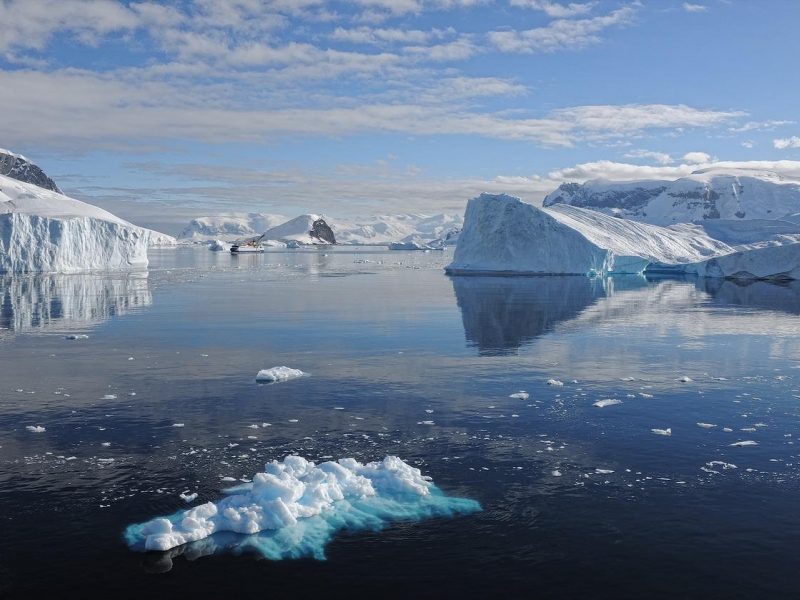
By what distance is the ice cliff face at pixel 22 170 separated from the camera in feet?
571

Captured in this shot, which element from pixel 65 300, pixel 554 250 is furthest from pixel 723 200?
pixel 65 300

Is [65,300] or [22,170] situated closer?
[65,300]

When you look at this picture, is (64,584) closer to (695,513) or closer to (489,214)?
(695,513)

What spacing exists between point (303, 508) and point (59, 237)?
52696 millimetres

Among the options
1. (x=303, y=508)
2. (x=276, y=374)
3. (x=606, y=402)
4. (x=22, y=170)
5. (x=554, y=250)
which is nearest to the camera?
(x=303, y=508)

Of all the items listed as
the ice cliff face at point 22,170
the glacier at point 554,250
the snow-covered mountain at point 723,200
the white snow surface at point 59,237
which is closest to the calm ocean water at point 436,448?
the white snow surface at point 59,237

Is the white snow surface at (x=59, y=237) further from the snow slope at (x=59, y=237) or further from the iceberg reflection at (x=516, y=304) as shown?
the iceberg reflection at (x=516, y=304)

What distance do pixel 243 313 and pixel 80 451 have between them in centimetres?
1908

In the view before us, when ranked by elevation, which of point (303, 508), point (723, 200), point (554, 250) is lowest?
point (303, 508)

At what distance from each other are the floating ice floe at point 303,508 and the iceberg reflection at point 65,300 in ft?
61.2

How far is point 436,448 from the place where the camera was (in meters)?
11.5

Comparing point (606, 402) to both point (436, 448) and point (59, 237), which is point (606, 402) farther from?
point (59, 237)

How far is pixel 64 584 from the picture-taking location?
7.34m

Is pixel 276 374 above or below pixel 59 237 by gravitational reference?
below
